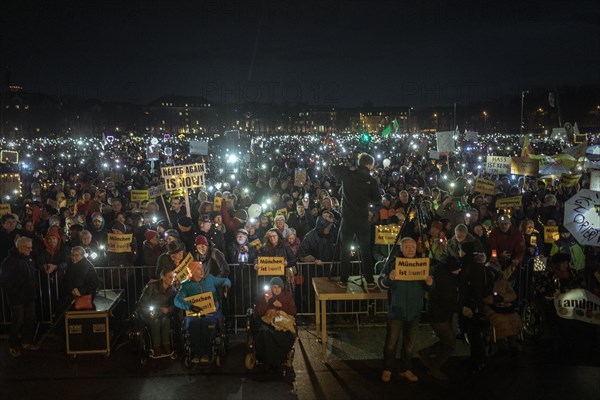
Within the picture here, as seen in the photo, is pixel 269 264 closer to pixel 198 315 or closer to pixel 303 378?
pixel 198 315

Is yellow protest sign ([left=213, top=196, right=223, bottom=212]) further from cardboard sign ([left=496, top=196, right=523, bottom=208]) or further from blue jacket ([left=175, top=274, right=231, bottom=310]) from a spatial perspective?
cardboard sign ([left=496, top=196, right=523, bottom=208])

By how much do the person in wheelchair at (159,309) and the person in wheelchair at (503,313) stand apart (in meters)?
4.79

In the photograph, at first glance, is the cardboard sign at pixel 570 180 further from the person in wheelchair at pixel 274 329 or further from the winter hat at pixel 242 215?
the person in wheelchair at pixel 274 329

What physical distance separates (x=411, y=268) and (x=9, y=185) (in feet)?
41.5

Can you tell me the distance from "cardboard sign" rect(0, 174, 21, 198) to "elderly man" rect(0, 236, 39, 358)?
25.2 feet

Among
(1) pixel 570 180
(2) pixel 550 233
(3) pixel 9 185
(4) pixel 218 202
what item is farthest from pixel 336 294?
(3) pixel 9 185

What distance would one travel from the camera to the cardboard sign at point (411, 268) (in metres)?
6.95

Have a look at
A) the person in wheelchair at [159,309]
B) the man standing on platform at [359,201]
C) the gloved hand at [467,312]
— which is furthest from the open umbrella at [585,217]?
the person in wheelchair at [159,309]

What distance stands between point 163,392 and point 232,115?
144006 mm

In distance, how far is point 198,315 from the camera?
7672mm

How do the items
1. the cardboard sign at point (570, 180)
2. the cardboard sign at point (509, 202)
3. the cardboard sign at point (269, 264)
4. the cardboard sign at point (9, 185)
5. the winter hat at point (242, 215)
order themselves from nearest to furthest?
the cardboard sign at point (269, 264), the winter hat at point (242, 215), the cardboard sign at point (509, 202), the cardboard sign at point (9, 185), the cardboard sign at point (570, 180)

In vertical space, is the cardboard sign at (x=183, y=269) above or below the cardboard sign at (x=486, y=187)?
below

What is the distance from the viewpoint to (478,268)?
747 cm

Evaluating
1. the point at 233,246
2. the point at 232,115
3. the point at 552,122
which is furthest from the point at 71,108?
the point at 233,246
